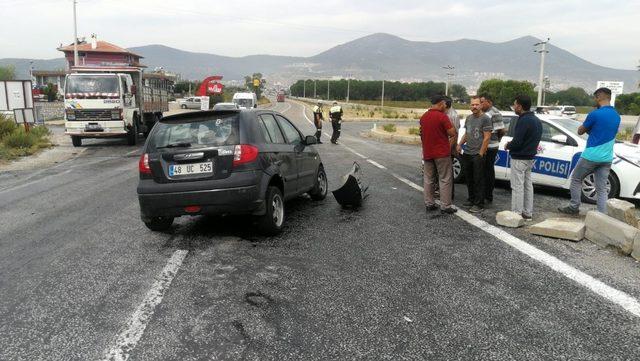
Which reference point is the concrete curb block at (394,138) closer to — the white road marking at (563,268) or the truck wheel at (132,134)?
the truck wheel at (132,134)

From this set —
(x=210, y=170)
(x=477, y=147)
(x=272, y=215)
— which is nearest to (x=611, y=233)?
(x=477, y=147)

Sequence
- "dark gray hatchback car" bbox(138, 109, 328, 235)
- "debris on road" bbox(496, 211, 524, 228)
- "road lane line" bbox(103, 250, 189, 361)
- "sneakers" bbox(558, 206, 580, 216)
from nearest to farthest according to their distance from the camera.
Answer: "road lane line" bbox(103, 250, 189, 361) → "dark gray hatchback car" bbox(138, 109, 328, 235) → "debris on road" bbox(496, 211, 524, 228) → "sneakers" bbox(558, 206, 580, 216)

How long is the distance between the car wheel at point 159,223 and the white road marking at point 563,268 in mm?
4051

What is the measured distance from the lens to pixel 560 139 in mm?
8562

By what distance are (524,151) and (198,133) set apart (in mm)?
4303

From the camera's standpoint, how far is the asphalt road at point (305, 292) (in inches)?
128

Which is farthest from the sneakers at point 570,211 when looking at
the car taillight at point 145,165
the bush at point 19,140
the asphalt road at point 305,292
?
the bush at point 19,140

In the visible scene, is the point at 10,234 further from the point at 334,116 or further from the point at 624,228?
the point at 334,116

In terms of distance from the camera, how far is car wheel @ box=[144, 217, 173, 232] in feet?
20.1

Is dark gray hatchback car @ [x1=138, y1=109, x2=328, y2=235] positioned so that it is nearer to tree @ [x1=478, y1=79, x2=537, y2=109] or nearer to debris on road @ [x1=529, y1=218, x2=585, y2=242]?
debris on road @ [x1=529, y1=218, x2=585, y2=242]

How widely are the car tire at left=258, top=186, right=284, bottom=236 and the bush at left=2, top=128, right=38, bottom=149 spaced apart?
15117mm

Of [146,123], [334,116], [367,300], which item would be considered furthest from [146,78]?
[367,300]

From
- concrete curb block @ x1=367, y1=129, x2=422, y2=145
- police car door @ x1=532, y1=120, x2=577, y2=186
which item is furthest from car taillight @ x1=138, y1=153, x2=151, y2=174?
concrete curb block @ x1=367, y1=129, x2=422, y2=145

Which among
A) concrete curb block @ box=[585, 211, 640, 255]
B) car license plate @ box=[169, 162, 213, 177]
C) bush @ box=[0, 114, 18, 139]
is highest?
car license plate @ box=[169, 162, 213, 177]
